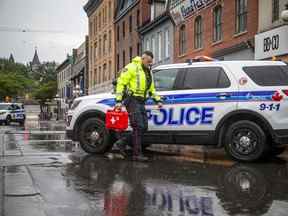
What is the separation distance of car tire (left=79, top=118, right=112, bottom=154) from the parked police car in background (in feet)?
3.04

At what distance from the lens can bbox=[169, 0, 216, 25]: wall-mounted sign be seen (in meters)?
28.5

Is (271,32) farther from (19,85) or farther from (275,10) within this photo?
(19,85)

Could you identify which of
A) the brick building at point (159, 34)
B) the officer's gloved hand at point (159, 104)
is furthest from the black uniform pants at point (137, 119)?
the brick building at point (159, 34)

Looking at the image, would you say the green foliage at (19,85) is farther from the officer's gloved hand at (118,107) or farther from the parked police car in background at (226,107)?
the officer's gloved hand at (118,107)

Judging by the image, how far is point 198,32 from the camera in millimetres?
29672

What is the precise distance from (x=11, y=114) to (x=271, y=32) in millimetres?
27802

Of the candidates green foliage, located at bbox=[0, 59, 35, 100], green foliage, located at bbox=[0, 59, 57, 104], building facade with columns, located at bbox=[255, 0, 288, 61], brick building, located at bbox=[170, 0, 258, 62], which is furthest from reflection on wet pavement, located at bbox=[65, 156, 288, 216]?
green foliage, located at bbox=[0, 59, 35, 100]

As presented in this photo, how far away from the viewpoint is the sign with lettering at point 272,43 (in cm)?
1970

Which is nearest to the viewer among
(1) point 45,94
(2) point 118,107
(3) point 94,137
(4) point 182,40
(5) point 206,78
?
(2) point 118,107

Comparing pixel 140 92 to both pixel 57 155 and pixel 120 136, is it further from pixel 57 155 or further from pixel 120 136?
pixel 57 155

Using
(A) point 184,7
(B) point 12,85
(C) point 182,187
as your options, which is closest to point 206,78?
(C) point 182,187

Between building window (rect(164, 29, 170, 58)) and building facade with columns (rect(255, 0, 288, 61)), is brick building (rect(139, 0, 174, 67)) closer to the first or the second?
building window (rect(164, 29, 170, 58))

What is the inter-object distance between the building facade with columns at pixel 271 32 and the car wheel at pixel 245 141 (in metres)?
9.92

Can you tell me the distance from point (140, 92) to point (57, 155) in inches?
81.1
